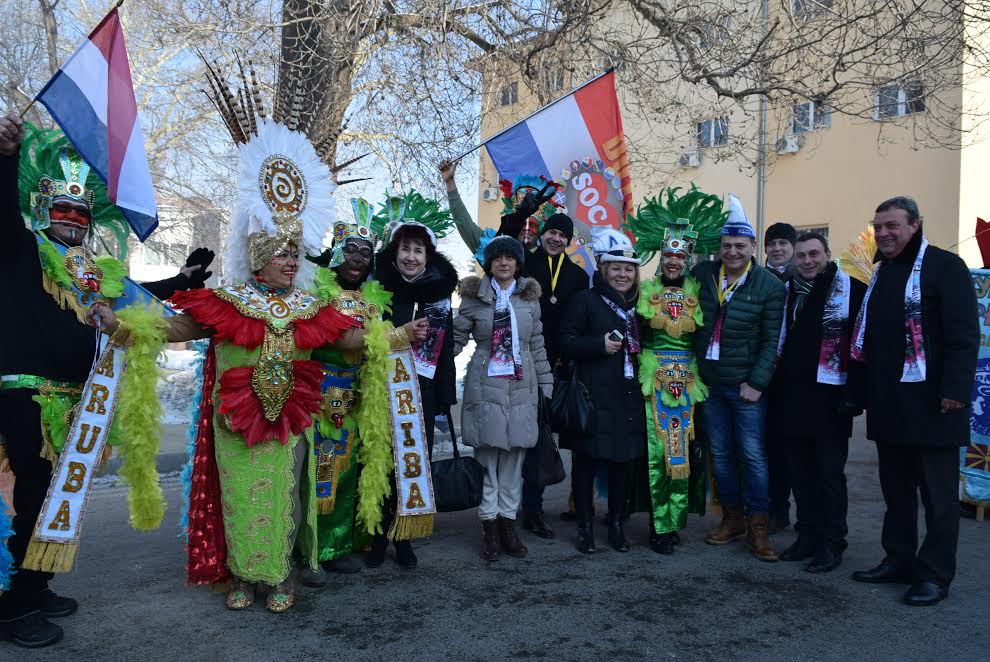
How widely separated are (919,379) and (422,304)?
2846 mm

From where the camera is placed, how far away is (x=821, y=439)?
178 inches

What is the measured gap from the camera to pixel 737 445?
4762 mm

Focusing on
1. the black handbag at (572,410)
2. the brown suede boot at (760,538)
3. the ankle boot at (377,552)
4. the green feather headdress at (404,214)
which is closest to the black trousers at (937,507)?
the brown suede boot at (760,538)

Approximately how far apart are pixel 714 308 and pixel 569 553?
1849 millimetres

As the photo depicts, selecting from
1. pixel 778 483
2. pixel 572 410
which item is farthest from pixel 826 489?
pixel 572 410

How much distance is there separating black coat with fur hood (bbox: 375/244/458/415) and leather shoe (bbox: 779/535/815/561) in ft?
7.72

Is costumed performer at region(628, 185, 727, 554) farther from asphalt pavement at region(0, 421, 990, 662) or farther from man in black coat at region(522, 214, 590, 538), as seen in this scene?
man in black coat at region(522, 214, 590, 538)

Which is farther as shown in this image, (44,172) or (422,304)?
(422,304)

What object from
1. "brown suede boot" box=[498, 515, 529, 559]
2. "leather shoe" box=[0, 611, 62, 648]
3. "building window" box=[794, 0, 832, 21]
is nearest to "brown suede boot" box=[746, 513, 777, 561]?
"brown suede boot" box=[498, 515, 529, 559]

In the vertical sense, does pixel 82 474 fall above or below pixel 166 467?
above

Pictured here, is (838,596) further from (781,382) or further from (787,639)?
(781,382)

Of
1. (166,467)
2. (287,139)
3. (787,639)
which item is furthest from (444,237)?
(166,467)

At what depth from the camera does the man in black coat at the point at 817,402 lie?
14.6ft

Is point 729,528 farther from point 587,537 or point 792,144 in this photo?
point 792,144
